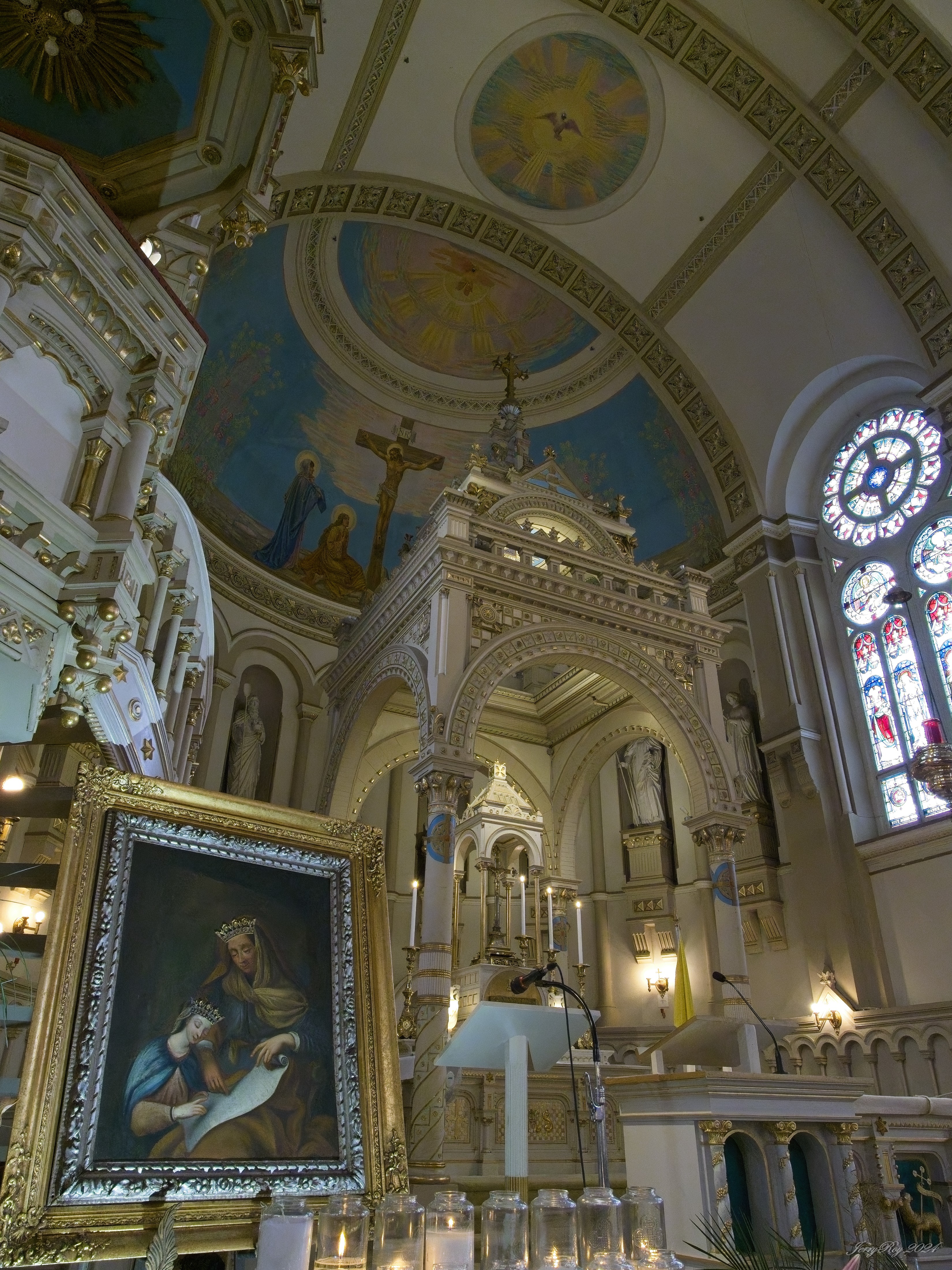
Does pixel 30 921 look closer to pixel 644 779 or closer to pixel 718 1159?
pixel 718 1159

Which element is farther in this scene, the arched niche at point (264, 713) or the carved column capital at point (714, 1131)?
the arched niche at point (264, 713)

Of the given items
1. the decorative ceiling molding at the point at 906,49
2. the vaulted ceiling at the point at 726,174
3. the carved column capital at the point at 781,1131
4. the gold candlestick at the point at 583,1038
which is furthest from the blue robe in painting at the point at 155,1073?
the decorative ceiling molding at the point at 906,49

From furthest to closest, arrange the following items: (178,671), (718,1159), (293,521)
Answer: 1. (293,521)
2. (178,671)
3. (718,1159)

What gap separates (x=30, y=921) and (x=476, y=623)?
18.8ft

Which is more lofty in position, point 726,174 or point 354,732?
point 726,174

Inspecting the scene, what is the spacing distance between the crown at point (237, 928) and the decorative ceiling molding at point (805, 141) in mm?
13655

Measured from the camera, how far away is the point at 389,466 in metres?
18.7

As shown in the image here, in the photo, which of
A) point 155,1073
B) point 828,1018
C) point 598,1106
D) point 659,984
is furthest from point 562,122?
point 155,1073

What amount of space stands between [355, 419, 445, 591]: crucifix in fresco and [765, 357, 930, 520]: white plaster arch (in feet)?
23.4

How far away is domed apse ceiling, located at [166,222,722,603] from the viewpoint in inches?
626

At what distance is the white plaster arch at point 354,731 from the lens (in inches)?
466

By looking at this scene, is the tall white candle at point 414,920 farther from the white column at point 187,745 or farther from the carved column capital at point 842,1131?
the carved column capital at point 842,1131

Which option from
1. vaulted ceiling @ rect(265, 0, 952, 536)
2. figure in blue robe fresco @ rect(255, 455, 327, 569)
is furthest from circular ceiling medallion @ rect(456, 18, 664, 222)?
figure in blue robe fresco @ rect(255, 455, 327, 569)

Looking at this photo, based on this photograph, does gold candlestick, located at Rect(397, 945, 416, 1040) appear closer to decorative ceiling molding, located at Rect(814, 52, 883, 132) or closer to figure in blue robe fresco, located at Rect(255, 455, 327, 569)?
figure in blue robe fresco, located at Rect(255, 455, 327, 569)
